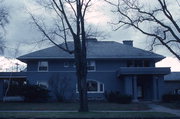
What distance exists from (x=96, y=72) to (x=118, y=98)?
682 centimetres

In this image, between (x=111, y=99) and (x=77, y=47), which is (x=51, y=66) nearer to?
(x=111, y=99)

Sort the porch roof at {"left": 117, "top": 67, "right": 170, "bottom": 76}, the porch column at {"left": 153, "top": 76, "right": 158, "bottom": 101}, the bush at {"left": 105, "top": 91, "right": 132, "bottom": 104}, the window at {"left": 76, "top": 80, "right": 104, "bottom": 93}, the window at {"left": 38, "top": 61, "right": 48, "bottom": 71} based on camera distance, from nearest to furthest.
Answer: the bush at {"left": 105, "top": 91, "right": 132, "bottom": 104} < the porch roof at {"left": 117, "top": 67, "right": 170, "bottom": 76} < the porch column at {"left": 153, "top": 76, "right": 158, "bottom": 101} < the window at {"left": 76, "top": 80, "right": 104, "bottom": 93} < the window at {"left": 38, "top": 61, "right": 48, "bottom": 71}

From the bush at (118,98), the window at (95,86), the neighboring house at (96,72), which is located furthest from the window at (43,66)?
the bush at (118,98)

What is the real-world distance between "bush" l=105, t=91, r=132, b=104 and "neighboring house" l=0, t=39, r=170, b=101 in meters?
1.74

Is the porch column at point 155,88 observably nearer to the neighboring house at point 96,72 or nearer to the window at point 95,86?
the neighboring house at point 96,72

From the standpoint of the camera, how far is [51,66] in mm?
46938

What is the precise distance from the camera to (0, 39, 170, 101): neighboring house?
45031 mm

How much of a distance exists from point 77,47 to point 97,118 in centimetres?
832

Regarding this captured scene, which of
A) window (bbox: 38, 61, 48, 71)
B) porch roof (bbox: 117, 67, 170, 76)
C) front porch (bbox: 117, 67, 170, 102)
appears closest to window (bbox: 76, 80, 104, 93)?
front porch (bbox: 117, 67, 170, 102)

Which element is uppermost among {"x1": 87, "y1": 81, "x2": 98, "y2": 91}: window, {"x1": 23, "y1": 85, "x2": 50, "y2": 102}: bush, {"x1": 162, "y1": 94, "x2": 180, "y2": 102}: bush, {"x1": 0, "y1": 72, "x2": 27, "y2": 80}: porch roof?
{"x1": 0, "y1": 72, "x2": 27, "y2": 80}: porch roof

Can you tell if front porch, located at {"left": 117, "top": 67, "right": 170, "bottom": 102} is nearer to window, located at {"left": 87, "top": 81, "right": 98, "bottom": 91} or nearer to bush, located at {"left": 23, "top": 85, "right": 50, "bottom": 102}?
window, located at {"left": 87, "top": 81, "right": 98, "bottom": 91}

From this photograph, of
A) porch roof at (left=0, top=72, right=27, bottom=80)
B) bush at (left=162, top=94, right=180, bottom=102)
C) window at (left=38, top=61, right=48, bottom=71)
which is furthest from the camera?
porch roof at (left=0, top=72, right=27, bottom=80)

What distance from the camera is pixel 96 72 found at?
46.3 m

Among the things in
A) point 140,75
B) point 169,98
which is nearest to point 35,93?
point 140,75
